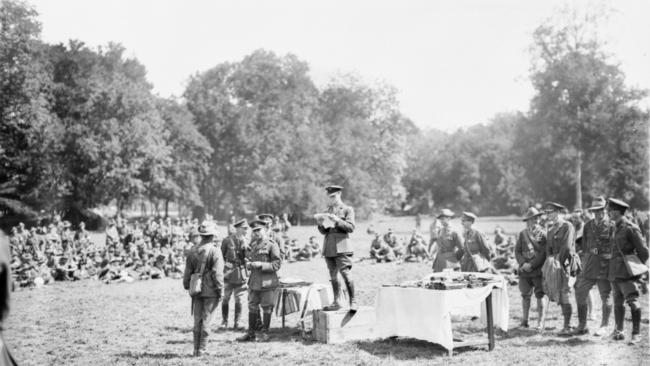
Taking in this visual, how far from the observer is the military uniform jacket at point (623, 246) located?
29.0 ft

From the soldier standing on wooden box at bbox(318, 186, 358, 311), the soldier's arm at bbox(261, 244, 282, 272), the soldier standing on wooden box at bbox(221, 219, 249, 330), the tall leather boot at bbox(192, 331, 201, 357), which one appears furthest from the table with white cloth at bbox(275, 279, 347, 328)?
the tall leather boot at bbox(192, 331, 201, 357)

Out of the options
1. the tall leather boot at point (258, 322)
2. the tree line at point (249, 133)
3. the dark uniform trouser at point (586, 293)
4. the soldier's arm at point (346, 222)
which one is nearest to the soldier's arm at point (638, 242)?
the dark uniform trouser at point (586, 293)

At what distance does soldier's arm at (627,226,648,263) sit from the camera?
8.78 metres

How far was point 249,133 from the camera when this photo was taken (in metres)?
51.4

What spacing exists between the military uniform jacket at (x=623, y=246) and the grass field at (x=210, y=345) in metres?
1.07

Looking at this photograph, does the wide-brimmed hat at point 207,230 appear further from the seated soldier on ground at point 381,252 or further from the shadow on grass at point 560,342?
the seated soldier on ground at point 381,252

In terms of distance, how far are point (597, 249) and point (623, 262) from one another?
537 mm

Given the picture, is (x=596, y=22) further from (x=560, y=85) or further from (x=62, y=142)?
(x=62, y=142)

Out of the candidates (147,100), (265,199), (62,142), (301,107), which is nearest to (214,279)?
(62,142)

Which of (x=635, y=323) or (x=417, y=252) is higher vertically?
(x=417, y=252)

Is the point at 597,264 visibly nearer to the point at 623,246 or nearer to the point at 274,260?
the point at 623,246

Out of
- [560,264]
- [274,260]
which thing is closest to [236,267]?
[274,260]

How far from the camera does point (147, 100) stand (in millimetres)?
42375

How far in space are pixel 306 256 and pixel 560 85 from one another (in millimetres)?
22760
